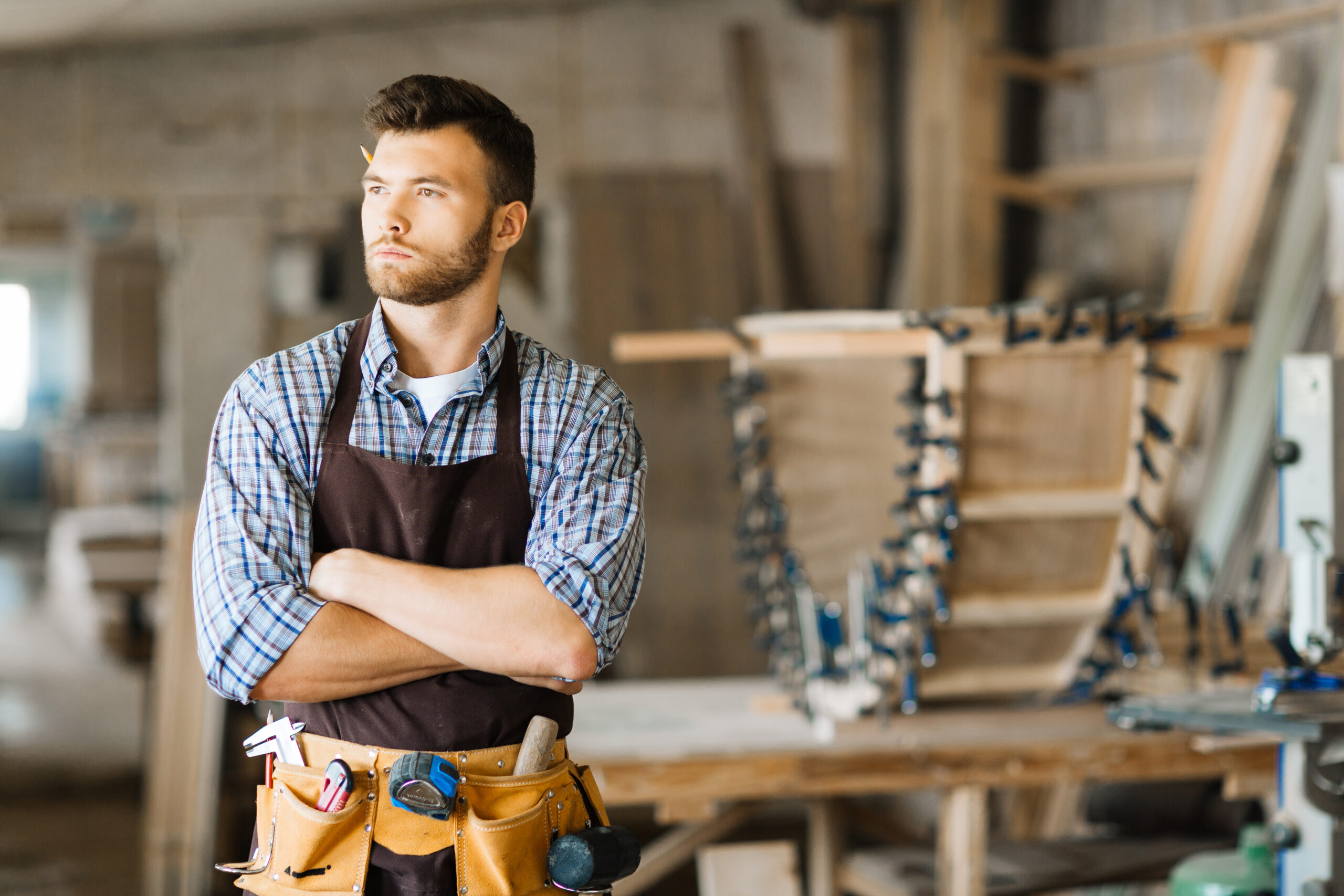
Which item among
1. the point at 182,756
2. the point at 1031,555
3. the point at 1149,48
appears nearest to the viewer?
the point at 1031,555

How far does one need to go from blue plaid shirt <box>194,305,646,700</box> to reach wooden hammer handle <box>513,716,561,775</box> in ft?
0.32

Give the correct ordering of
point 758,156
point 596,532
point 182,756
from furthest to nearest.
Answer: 1. point 758,156
2. point 182,756
3. point 596,532

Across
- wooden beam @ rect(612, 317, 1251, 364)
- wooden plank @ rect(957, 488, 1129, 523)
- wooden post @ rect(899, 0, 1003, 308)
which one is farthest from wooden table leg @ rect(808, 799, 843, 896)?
wooden post @ rect(899, 0, 1003, 308)

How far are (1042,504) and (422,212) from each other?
6.25 ft

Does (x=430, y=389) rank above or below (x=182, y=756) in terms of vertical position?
above

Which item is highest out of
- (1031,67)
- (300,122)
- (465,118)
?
(1031,67)

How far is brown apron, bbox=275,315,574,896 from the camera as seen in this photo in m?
1.41

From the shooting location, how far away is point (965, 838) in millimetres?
2926

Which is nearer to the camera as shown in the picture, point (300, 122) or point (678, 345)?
point (678, 345)

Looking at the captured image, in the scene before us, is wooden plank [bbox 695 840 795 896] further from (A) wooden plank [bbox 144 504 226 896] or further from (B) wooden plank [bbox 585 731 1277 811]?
(A) wooden plank [bbox 144 504 226 896]

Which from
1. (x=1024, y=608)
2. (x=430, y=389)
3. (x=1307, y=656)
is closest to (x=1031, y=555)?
(x=1024, y=608)

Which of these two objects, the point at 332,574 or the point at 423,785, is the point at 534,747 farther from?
the point at 332,574

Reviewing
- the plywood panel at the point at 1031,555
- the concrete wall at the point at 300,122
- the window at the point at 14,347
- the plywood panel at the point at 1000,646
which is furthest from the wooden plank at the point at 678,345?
the window at the point at 14,347

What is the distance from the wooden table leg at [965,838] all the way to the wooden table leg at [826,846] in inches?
29.6
